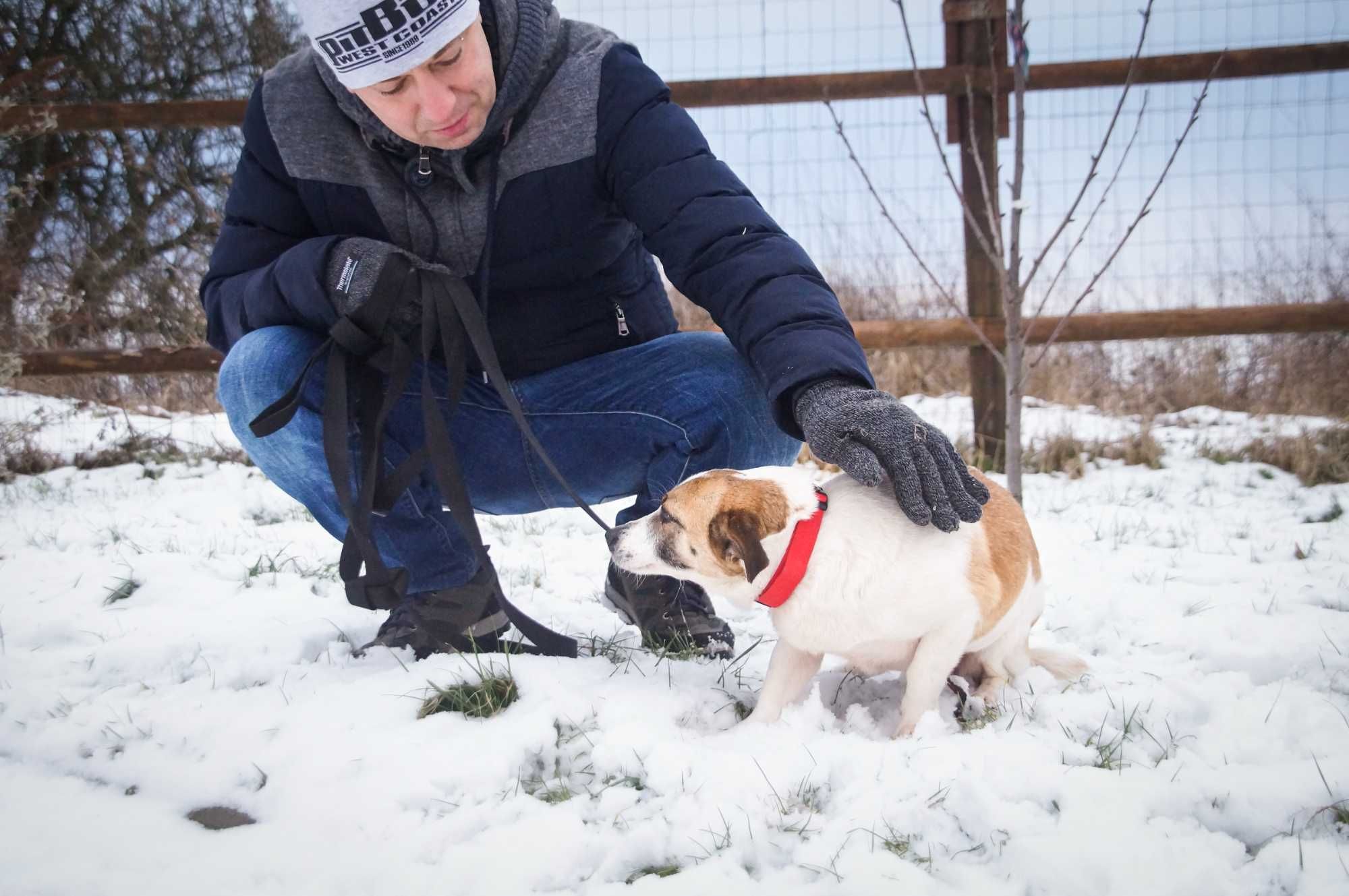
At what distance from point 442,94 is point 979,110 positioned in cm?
335

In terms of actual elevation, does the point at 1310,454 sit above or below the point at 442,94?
below

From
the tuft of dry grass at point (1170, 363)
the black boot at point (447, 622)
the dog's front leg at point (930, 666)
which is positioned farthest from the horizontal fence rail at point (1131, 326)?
the dog's front leg at point (930, 666)

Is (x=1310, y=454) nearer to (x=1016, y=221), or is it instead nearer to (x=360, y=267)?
(x=1016, y=221)

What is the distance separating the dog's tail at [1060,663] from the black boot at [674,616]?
784mm

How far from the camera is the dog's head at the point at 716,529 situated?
6.19 ft

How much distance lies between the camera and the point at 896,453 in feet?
5.78

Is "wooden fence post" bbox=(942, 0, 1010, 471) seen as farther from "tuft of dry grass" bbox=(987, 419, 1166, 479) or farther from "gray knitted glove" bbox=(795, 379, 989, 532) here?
"gray knitted glove" bbox=(795, 379, 989, 532)

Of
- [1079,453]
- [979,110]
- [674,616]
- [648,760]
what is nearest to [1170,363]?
[1079,453]

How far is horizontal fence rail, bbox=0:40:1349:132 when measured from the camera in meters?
4.46

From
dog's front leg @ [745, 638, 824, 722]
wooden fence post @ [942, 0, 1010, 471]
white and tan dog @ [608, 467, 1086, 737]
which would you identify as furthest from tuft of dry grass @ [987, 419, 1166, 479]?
dog's front leg @ [745, 638, 824, 722]

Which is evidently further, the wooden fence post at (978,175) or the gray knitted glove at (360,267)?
the wooden fence post at (978,175)

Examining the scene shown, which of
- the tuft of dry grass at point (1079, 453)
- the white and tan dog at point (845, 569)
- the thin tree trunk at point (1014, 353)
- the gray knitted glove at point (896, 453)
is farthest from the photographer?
the tuft of dry grass at point (1079, 453)

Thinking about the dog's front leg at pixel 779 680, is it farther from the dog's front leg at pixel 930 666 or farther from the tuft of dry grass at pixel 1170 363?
the tuft of dry grass at pixel 1170 363

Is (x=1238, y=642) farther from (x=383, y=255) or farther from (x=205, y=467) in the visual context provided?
(x=205, y=467)
